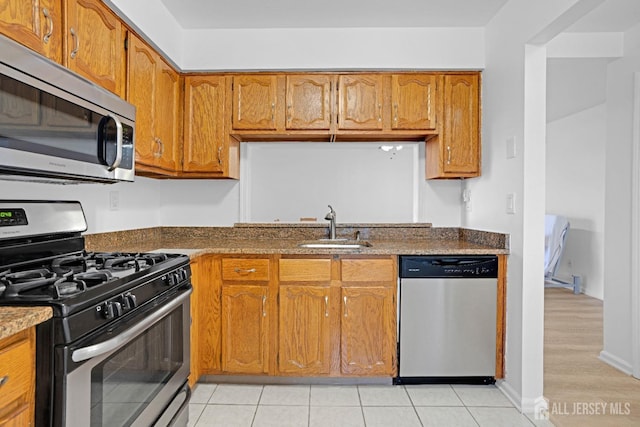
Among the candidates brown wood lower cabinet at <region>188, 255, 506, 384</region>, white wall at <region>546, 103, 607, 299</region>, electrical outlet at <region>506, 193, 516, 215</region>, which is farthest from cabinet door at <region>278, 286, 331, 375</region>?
white wall at <region>546, 103, 607, 299</region>

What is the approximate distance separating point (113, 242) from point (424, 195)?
220cm

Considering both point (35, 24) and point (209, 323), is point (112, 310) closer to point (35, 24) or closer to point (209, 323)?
point (35, 24)

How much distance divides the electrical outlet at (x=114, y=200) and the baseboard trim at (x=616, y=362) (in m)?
3.46

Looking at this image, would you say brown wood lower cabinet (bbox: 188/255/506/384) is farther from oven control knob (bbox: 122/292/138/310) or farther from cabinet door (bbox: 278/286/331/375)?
oven control knob (bbox: 122/292/138/310)

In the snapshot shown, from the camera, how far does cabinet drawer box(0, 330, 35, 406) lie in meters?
0.95

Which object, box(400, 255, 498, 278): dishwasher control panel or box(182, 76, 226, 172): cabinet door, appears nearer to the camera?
box(400, 255, 498, 278): dishwasher control panel

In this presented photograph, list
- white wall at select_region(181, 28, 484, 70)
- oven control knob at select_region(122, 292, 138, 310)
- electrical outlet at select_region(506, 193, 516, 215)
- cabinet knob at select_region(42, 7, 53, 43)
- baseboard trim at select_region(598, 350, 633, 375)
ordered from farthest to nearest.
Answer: white wall at select_region(181, 28, 484, 70), baseboard trim at select_region(598, 350, 633, 375), electrical outlet at select_region(506, 193, 516, 215), cabinet knob at select_region(42, 7, 53, 43), oven control knob at select_region(122, 292, 138, 310)

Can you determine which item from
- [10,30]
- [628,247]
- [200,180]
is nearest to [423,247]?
[628,247]

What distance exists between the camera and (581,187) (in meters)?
5.34

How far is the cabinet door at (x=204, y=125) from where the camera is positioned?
9.29 ft

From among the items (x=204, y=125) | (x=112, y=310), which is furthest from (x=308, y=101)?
(x=112, y=310)

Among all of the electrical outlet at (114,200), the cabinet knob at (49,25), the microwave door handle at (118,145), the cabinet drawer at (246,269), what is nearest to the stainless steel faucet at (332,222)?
the cabinet drawer at (246,269)

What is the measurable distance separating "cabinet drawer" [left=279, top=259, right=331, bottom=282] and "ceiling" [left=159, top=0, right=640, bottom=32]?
1.58 metres

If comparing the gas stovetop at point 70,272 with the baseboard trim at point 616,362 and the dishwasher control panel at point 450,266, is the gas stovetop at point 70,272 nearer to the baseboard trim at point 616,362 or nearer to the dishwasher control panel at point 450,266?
the dishwasher control panel at point 450,266
